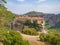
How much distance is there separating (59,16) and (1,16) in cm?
10679

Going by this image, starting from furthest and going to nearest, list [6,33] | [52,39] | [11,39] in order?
[52,39] < [11,39] < [6,33]

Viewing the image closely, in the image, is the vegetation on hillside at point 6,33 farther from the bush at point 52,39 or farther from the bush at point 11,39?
the bush at point 52,39

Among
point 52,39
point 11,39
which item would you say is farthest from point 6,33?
point 52,39

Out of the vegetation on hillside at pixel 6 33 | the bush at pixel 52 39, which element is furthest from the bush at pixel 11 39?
the bush at pixel 52 39

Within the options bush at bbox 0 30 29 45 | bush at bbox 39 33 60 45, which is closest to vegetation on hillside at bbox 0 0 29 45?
bush at bbox 0 30 29 45

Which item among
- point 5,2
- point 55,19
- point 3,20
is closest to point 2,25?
point 3,20

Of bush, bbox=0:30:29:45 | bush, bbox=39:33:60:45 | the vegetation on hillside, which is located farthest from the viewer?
bush, bbox=39:33:60:45

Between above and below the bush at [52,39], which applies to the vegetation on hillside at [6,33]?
above

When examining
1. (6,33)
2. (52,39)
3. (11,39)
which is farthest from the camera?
(52,39)

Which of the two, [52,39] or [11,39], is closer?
[11,39]

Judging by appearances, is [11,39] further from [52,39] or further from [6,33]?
[52,39]

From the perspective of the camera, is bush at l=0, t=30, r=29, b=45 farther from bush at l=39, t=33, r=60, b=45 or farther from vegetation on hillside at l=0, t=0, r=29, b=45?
bush at l=39, t=33, r=60, b=45

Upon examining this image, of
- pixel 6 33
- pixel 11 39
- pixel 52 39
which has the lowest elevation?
pixel 52 39

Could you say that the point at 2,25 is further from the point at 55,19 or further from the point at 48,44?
the point at 55,19
